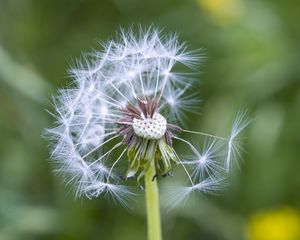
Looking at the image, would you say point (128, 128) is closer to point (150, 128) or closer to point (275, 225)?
point (150, 128)

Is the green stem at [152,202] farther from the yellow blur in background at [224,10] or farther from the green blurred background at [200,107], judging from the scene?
the yellow blur in background at [224,10]

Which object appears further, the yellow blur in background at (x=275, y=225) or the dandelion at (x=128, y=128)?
the yellow blur in background at (x=275, y=225)

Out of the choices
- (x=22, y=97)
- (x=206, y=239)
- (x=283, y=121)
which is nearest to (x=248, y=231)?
(x=206, y=239)

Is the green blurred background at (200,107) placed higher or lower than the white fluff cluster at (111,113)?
higher

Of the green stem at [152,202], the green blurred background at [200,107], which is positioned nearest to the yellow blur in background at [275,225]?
the green blurred background at [200,107]

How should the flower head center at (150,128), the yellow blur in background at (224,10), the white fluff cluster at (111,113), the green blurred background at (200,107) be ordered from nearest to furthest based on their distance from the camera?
the flower head center at (150,128) → the white fluff cluster at (111,113) → the green blurred background at (200,107) → the yellow blur in background at (224,10)

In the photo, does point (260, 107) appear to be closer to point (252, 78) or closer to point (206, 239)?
point (252, 78)

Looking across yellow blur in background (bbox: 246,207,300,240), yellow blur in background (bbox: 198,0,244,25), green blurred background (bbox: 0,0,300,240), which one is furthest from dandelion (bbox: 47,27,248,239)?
yellow blur in background (bbox: 198,0,244,25)

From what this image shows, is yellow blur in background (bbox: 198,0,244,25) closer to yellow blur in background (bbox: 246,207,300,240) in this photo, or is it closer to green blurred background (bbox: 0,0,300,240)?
green blurred background (bbox: 0,0,300,240)
